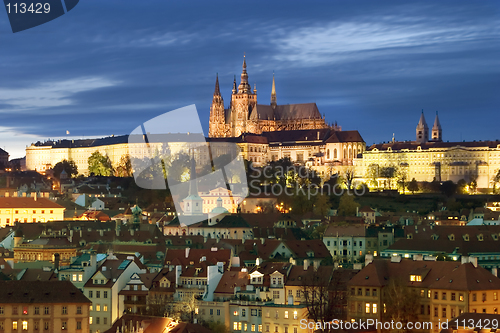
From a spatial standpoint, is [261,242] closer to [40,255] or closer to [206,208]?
[40,255]

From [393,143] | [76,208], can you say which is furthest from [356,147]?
[76,208]

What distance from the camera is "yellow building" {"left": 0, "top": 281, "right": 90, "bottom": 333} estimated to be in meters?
45.4

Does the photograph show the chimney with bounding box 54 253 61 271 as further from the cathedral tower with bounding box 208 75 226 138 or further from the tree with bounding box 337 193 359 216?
the cathedral tower with bounding box 208 75 226 138

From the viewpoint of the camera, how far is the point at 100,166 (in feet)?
600

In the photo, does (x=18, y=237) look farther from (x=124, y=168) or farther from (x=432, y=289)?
(x=124, y=168)

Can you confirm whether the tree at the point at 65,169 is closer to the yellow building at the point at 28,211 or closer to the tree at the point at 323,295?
the yellow building at the point at 28,211

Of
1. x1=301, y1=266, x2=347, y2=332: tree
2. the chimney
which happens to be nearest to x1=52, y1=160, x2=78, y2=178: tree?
the chimney

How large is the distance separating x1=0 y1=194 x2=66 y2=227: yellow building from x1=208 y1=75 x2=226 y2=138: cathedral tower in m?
93.6

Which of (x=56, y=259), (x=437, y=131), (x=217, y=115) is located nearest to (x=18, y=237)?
(x=56, y=259)

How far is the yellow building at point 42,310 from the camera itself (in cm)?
4538

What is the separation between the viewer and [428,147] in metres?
176

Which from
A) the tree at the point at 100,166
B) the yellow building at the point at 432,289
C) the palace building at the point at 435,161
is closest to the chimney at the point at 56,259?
the yellow building at the point at 432,289

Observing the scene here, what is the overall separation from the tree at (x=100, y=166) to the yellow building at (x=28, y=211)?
7020cm

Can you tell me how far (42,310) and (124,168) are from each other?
422 feet
